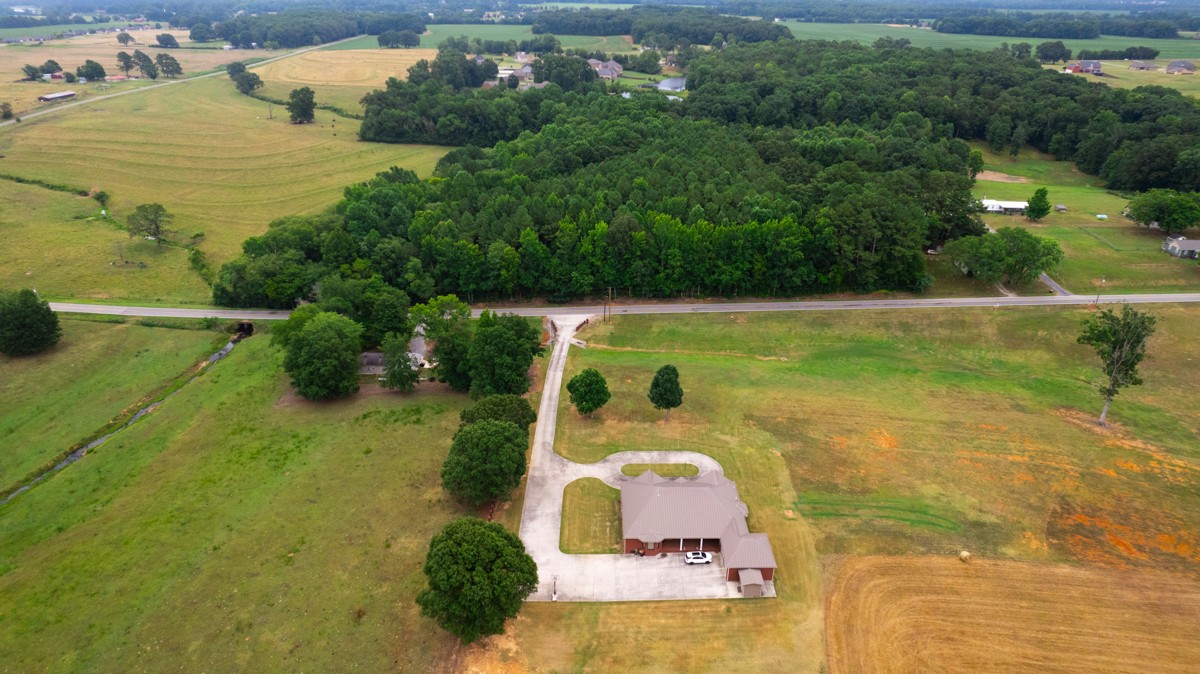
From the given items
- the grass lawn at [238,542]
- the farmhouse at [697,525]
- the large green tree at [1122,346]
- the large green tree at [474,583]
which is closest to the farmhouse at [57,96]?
the grass lawn at [238,542]

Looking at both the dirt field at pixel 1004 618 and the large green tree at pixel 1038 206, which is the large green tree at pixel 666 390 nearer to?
the dirt field at pixel 1004 618

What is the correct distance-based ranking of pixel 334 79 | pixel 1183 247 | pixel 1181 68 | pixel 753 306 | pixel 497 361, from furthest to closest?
pixel 334 79
pixel 1181 68
pixel 1183 247
pixel 753 306
pixel 497 361

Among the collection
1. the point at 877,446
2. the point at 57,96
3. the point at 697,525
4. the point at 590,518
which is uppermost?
the point at 57,96

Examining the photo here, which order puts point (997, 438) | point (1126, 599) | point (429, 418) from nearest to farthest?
point (1126, 599) < point (997, 438) < point (429, 418)

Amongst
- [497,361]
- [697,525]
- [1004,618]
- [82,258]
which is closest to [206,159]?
[82,258]

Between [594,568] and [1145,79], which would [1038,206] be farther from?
[1145,79]

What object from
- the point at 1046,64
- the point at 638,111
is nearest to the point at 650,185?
the point at 638,111

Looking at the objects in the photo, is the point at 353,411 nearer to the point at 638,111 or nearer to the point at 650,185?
the point at 650,185
